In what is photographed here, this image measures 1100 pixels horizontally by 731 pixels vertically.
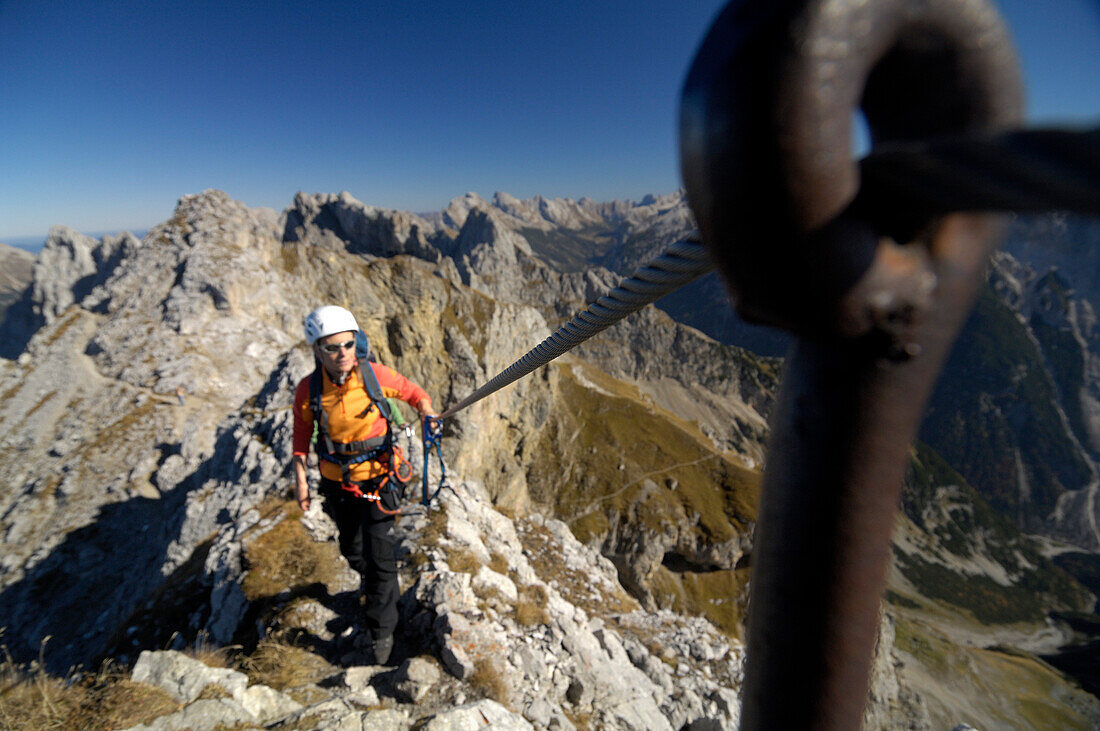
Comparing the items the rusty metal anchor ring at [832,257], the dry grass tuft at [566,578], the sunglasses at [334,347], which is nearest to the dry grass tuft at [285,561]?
the sunglasses at [334,347]

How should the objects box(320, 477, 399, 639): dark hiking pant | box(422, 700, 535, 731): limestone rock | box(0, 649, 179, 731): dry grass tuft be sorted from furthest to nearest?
box(320, 477, 399, 639): dark hiking pant → box(422, 700, 535, 731): limestone rock → box(0, 649, 179, 731): dry grass tuft

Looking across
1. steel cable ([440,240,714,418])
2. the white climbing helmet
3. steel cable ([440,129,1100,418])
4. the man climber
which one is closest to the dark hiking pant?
the man climber

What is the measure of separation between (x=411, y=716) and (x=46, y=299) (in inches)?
5947

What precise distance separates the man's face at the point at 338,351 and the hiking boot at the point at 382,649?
4.19 metres

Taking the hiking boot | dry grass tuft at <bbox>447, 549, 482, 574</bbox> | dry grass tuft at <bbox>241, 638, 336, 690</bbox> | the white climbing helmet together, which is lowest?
dry grass tuft at <bbox>241, 638, 336, 690</bbox>

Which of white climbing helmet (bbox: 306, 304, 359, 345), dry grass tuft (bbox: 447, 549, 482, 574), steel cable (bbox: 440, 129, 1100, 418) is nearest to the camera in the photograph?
steel cable (bbox: 440, 129, 1100, 418)

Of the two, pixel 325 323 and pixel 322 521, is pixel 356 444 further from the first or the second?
pixel 322 521

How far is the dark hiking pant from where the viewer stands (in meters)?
6.71

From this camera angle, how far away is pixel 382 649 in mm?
6965

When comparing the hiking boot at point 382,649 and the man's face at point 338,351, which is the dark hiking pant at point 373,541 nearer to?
the hiking boot at point 382,649

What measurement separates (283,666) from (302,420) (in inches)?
142

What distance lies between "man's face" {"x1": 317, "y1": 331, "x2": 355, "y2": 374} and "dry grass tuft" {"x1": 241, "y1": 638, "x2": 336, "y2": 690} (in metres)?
4.40

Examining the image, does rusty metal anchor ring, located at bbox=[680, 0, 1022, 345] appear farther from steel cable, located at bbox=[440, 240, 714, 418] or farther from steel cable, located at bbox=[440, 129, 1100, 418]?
steel cable, located at bbox=[440, 240, 714, 418]

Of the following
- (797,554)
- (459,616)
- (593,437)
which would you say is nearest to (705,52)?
(797,554)
